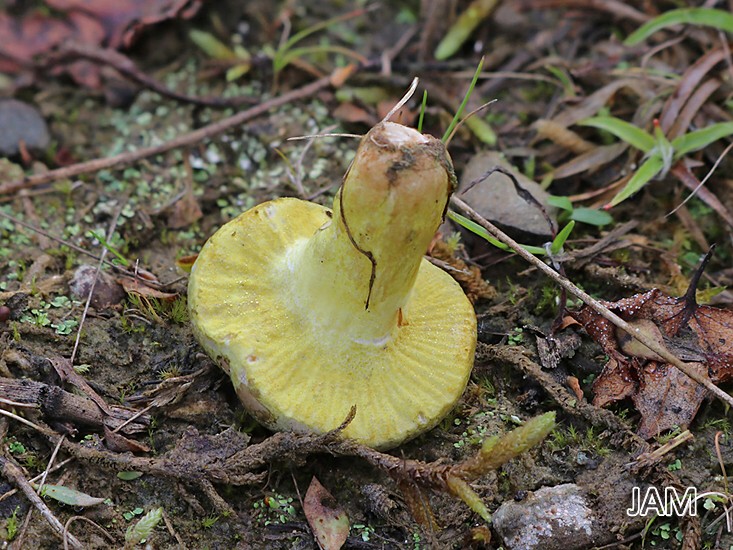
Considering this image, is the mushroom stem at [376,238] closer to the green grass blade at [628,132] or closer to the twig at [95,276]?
the twig at [95,276]

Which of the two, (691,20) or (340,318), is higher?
(691,20)

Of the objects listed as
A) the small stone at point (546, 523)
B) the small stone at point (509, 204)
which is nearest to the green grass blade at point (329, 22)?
the small stone at point (509, 204)

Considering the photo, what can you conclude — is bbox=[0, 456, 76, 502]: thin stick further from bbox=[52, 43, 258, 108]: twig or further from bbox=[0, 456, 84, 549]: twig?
bbox=[52, 43, 258, 108]: twig

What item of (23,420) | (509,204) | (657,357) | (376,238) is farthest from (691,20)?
(23,420)

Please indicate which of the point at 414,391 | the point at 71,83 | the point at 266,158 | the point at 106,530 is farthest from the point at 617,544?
the point at 71,83

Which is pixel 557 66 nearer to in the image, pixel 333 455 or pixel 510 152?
pixel 510 152

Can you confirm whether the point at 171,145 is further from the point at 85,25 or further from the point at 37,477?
the point at 37,477
